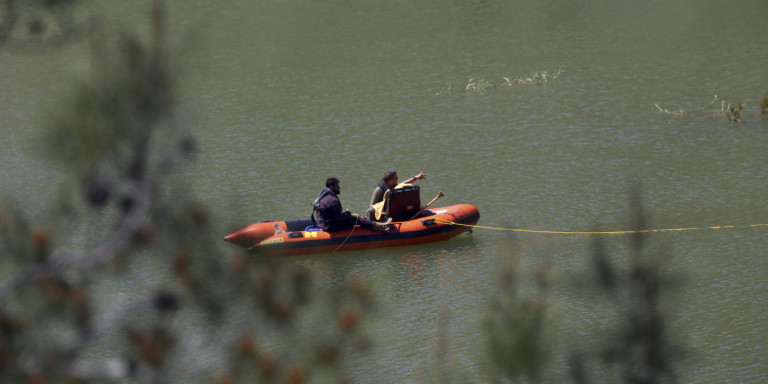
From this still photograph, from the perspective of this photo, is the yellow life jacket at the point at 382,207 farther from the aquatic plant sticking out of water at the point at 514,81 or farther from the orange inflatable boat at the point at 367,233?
the aquatic plant sticking out of water at the point at 514,81

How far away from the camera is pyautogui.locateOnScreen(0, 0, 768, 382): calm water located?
12039mm

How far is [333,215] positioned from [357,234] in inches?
17.9

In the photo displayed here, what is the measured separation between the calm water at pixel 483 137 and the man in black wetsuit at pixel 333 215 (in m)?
0.43

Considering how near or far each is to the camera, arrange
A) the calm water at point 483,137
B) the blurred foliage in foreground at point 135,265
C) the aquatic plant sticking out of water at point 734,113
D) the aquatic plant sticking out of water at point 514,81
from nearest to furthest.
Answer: the blurred foliage in foreground at point 135,265, the calm water at point 483,137, the aquatic plant sticking out of water at point 734,113, the aquatic plant sticking out of water at point 514,81

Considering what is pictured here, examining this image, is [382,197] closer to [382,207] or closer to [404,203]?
[382,207]

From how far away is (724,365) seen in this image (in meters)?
10.9

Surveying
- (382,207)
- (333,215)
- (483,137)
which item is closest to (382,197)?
(382,207)

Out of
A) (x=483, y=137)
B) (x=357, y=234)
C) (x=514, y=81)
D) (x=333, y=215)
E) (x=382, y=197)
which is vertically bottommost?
(x=357, y=234)

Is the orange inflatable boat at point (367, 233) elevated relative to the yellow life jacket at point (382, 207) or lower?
lower

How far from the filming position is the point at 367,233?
1483 centimetres

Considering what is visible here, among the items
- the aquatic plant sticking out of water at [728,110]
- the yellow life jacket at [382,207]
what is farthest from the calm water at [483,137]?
the yellow life jacket at [382,207]

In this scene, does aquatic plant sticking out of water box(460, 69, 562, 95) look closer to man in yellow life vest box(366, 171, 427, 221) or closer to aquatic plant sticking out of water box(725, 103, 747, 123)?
aquatic plant sticking out of water box(725, 103, 747, 123)

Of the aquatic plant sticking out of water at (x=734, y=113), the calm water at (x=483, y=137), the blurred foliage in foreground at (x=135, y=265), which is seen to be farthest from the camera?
the aquatic plant sticking out of water at (x=734, y=113)

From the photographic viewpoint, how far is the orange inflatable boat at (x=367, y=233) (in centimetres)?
1450
